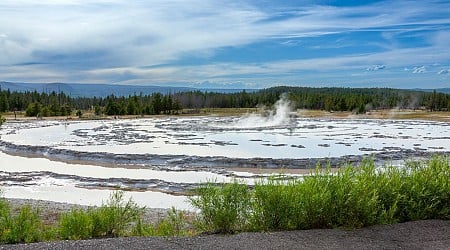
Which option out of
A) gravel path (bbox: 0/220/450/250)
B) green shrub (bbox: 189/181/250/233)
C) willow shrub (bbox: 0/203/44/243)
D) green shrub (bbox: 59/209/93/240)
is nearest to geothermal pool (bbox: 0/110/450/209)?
green shrub (bbox: 189/181/250/233)

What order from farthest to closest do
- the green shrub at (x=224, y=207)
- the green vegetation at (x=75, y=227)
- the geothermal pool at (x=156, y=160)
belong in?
the geothermal pool at (x=156, y=160)
the green shrub at (x=224, y=207)
the green vegetation at (x=75, y=227)

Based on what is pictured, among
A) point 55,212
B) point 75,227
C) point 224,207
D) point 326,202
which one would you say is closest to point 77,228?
point 75,227

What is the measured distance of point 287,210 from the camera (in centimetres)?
760

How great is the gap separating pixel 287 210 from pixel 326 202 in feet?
2.09

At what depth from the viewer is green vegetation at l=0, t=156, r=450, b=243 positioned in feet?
24.9

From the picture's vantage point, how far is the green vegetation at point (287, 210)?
7578mm

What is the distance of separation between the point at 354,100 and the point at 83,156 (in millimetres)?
99701

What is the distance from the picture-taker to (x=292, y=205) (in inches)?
298

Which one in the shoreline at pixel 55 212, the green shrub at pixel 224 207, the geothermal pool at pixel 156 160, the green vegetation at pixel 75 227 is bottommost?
the geothermal pool at pixel 156 160

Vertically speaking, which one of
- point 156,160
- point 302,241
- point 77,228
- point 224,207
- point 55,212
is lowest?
point 156,160

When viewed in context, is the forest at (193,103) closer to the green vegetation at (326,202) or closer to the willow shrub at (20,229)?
the willow shrub at (20,229)

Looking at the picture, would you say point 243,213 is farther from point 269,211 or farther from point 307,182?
point 307,182

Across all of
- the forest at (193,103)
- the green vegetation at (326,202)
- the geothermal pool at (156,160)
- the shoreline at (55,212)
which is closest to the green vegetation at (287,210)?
the green vegetation at (326,202)

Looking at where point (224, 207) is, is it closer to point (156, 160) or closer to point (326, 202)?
point (326, 202)
